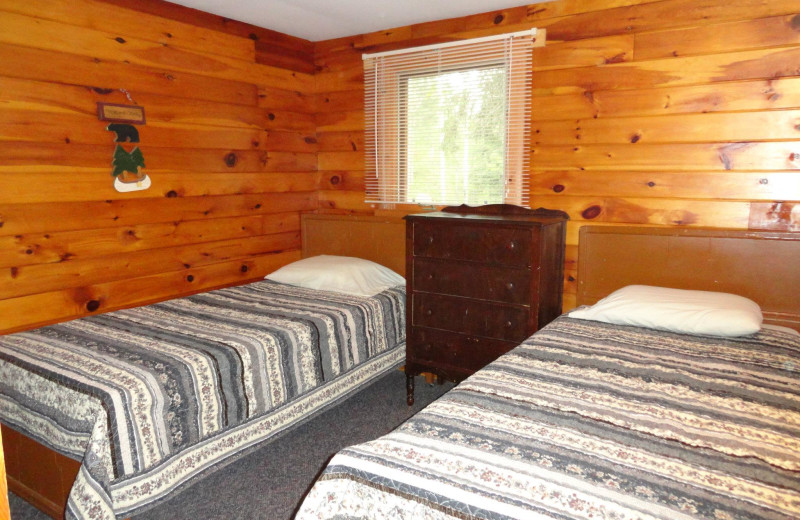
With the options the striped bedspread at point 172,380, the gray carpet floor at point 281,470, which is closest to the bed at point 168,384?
the striped bedspread at point 172,380

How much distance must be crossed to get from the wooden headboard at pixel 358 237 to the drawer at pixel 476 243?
0.63 metres

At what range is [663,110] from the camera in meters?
2.59

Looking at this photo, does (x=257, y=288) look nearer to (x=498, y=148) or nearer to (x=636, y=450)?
(x=498, y=148)

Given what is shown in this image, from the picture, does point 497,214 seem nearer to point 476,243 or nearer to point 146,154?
point 476,243

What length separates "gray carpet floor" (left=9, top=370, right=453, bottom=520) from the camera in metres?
2.00

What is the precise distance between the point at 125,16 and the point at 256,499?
237 centimetres

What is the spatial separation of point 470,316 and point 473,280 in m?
0.18

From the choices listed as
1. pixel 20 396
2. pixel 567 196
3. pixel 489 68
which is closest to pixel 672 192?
pixel 567 196

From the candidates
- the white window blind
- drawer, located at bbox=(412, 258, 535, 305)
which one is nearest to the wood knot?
the white window blind

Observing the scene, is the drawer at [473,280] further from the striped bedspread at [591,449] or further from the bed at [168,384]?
the striped bedspread at [591,449]

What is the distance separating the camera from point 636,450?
48.0 inches

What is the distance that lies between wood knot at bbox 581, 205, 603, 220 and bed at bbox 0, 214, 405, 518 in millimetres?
1204

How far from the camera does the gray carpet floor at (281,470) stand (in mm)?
1998

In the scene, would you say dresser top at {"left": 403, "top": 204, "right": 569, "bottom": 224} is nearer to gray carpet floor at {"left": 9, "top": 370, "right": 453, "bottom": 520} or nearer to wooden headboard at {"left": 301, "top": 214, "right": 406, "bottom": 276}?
wooden headboard at {"left": 301, "top": 214, "right": 406, "bottom": 276}
